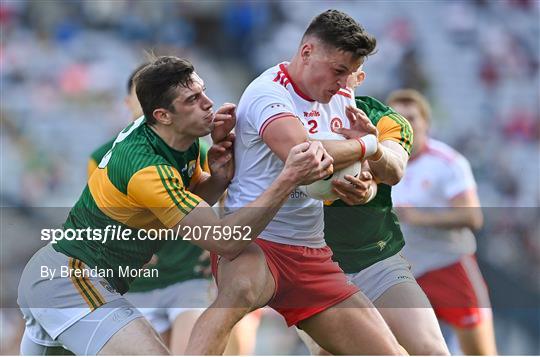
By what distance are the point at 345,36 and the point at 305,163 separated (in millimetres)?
655

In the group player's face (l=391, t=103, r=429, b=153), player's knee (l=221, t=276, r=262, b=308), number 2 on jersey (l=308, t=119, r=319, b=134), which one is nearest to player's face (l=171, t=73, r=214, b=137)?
number 2 on jersey (l=308, t=119, r=319, b=134)

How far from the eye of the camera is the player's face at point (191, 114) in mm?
A: 4570

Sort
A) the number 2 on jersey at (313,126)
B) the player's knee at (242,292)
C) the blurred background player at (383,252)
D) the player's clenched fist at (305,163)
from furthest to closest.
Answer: the blurred background player at (383,252) → the number 2 on jersey at (313,126) → the player's knee at (242,292) → the player's clenched fist at (305,163)

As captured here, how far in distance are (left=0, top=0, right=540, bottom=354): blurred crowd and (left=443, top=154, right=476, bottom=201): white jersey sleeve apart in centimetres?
449

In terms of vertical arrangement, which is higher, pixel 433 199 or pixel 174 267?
pixel 433 199

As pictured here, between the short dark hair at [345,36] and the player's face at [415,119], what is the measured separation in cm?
303

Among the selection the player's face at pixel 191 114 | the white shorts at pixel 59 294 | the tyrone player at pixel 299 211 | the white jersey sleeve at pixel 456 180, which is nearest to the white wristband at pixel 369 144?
the tyrone player at pixel 299 211

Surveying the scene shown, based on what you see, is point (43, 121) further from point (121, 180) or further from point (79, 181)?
point (121, 180)

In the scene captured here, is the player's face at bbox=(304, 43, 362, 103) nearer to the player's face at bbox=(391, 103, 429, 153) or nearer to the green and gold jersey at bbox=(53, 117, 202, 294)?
the green and gold jersey at bbox=(53, 117, 202, 294)

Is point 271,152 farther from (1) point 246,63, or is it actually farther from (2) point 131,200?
(1) point 246,63

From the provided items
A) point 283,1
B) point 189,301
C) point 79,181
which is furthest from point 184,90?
point 283,1

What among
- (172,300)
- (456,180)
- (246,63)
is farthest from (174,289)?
(246,63)

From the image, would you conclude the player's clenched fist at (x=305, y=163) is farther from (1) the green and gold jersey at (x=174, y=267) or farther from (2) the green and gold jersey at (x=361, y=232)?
(1) the green and gold jersey at (x=174, y=267)

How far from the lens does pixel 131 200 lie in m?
4.54
